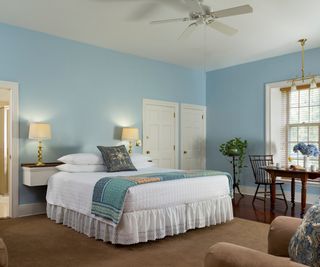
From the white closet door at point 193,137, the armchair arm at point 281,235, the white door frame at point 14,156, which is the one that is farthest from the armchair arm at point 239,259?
the white closet door at point 193,137

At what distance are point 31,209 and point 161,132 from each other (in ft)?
9.52

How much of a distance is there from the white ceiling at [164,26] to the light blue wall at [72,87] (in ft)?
0.80

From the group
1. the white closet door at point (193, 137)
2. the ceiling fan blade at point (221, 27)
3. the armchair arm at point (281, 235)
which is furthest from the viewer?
the white closet door at point (193, 137)

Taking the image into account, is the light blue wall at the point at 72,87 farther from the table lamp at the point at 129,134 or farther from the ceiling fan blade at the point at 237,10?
the ceiling fan blade at the point at 237,10

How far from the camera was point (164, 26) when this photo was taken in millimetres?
4418

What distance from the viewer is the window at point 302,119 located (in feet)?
18.4

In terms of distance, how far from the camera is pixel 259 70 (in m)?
6.23

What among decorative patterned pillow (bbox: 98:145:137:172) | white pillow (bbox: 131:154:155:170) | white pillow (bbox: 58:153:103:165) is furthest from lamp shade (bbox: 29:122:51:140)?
white pillow (bbox: 131:154:155:170)

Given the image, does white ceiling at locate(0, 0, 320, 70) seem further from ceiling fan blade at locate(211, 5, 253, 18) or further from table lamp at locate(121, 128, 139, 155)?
table lamp at locate(121, 128, 139, 155)

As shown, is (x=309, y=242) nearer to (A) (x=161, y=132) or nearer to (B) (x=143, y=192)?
(B) (x=143, y=192)

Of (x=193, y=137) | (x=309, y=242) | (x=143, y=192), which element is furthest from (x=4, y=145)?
(x=309, y=242)

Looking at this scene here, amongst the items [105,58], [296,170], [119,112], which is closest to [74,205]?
[119,112]

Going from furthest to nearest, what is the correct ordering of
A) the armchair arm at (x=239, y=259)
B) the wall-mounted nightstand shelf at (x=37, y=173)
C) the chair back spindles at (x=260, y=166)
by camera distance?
the chair back spindles at (x=260, y=166)
the wall-mounted nightstand shelf at (x=37, y=173)
the armchair arm at (x=239, y=259)

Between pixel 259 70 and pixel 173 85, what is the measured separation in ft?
5.88
